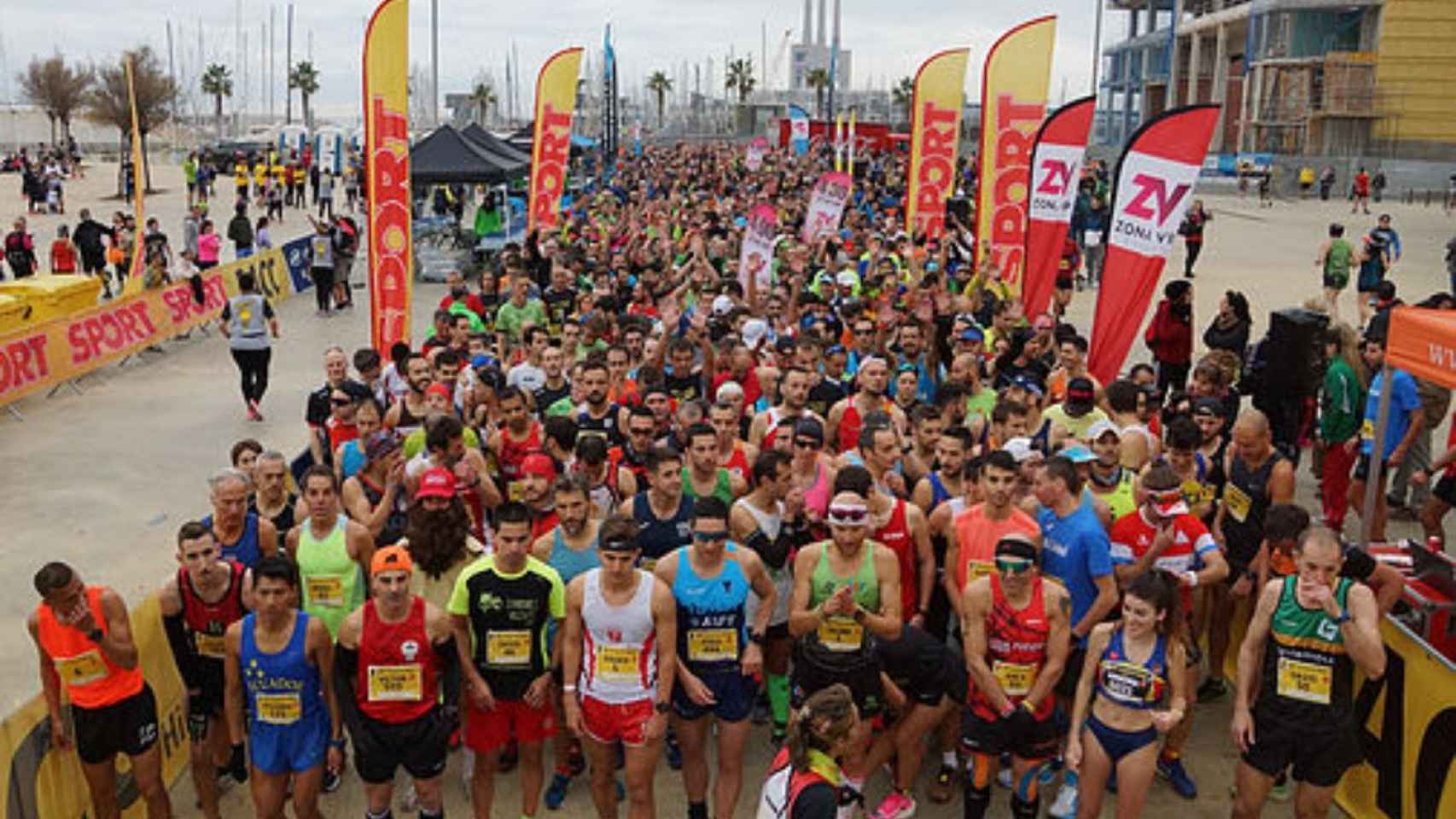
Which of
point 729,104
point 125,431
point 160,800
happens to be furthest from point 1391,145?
point 729,104

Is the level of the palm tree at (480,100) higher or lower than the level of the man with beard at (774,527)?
higher

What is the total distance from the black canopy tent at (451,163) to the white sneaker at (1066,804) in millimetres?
20238

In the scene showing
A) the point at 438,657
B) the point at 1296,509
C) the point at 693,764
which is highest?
the point at 1296,509

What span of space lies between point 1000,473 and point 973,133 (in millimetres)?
73852

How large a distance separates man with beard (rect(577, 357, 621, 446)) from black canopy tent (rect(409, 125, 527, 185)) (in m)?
16.8

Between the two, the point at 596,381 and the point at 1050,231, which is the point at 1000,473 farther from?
the point at 1050,231

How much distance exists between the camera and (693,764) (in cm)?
554

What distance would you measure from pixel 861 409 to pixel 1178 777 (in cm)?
306

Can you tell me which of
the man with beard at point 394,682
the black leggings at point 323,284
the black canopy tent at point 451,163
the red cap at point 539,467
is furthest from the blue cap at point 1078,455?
the black canopy tent at point 451,163

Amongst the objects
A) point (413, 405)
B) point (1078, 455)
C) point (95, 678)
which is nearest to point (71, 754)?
point (95, 678)

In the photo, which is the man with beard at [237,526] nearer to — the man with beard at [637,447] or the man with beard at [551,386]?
the man with beard at [637,447]

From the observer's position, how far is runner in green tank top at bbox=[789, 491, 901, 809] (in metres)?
5.23

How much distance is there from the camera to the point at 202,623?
17.9 ft

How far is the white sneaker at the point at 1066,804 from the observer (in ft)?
18.6
